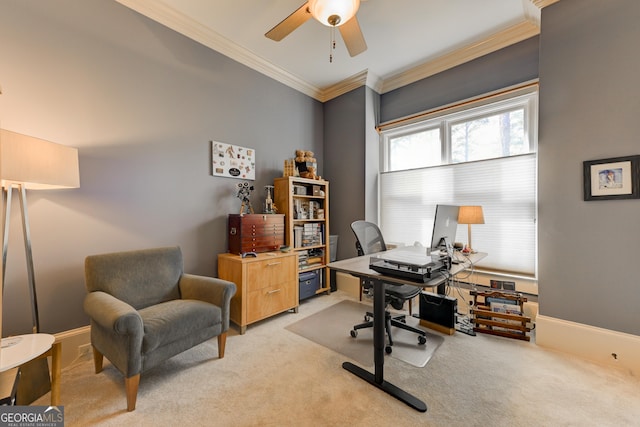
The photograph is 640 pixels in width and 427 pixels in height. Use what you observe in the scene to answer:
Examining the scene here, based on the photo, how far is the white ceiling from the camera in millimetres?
2412

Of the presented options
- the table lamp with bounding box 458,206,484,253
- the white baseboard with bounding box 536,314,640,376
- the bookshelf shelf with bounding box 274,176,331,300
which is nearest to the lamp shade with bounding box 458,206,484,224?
the table lamp with bounding box 458,206,484,253

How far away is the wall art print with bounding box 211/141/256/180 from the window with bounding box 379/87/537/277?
1855 mm

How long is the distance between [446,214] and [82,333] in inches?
117

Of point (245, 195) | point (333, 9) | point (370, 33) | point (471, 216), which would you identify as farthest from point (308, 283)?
point (370, 33)

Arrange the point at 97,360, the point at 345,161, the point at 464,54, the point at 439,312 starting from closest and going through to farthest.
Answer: the point at 97,360 < the point at 439,312 < the point at 464,54 < the point at 345,161

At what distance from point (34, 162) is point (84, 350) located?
4.80 feet

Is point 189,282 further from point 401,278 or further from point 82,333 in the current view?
point 401,278

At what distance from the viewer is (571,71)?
215cm

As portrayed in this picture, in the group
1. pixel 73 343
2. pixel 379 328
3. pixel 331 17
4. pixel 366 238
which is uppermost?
pixel 331 17

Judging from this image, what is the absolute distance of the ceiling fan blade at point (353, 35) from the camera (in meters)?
1.93

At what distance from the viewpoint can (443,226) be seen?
80.7 inches

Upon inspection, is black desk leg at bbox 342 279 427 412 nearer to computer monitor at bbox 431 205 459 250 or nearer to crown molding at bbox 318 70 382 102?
computer monitor at bbox 431 205 459 250

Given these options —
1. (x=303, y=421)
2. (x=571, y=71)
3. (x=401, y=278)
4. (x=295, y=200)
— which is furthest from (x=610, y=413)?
(x=295, y=200)

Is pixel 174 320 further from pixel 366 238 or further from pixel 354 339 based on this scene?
pixel 366 238
